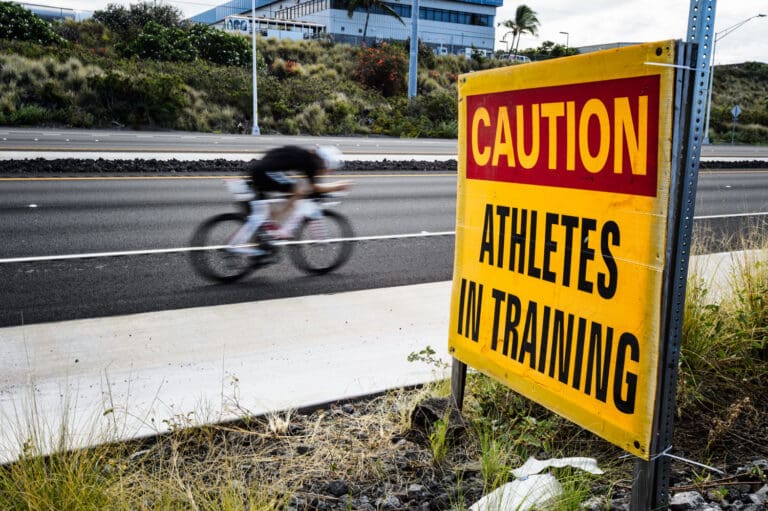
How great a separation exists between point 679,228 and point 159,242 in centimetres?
752

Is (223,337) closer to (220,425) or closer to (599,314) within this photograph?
(220,425)

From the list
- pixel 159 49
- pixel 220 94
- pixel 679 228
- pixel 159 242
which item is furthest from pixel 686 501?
pixel 159 49

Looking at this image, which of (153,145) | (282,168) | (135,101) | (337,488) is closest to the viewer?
(337,488)

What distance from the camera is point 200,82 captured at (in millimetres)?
38312

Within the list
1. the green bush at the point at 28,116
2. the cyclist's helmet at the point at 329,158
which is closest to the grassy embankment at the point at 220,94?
the green bush at the point at 28,116

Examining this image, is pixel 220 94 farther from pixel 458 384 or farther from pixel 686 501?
pixel 686 501

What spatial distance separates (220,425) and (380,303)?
284 centimetres

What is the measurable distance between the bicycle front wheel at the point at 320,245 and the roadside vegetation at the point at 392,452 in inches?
145

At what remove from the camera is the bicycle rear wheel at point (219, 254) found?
7262 mm

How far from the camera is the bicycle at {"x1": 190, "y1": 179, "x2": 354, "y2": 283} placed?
7453 millimetres

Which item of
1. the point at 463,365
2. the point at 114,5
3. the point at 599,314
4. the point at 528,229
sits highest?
the point at 114,5

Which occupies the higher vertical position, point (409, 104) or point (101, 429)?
point (409, 104)

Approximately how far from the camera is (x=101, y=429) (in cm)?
323

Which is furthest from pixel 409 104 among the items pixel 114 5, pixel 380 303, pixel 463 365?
pixel 463 365
